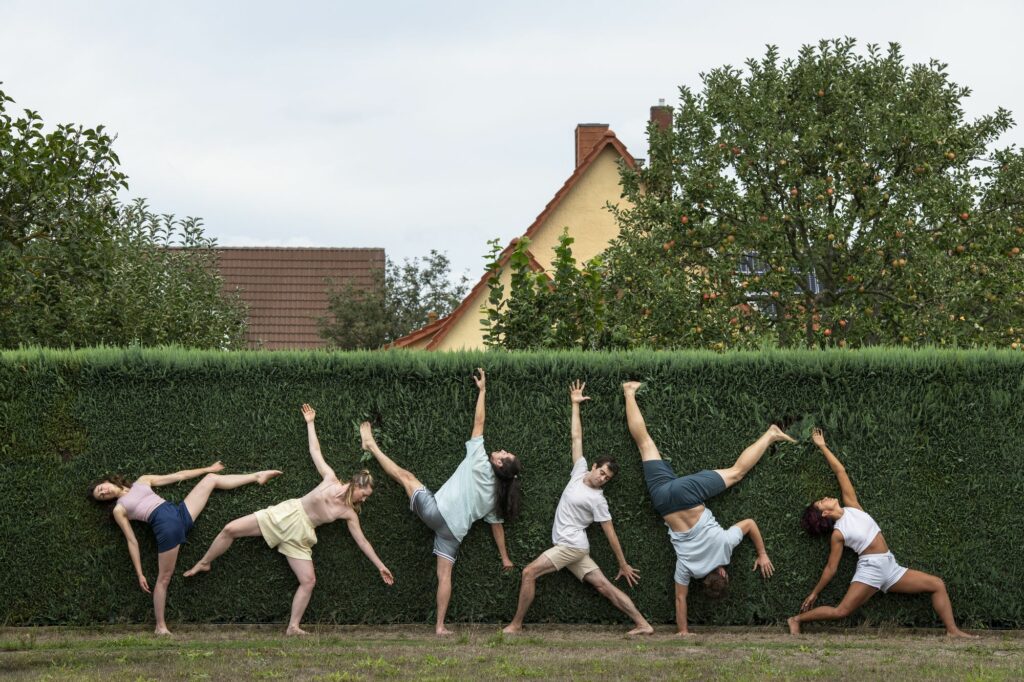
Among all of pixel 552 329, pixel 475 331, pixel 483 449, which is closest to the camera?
pixel 483 449

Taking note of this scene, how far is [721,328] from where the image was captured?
16438 millimetres

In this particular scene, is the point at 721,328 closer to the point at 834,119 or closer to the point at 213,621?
the point at 834,119

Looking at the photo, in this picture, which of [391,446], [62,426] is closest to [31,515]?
[62,426]

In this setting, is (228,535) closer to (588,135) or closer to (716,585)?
(716,585)

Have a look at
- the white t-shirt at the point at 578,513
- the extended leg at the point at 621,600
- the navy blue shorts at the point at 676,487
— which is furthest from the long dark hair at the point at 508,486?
the navy blue shorts at the point at 676,487

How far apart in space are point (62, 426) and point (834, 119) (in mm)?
11601

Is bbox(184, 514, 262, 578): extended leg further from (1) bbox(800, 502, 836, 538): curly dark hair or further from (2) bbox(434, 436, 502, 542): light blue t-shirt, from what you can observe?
(1) bbox(800, 502, 836, 538): curly dark hair

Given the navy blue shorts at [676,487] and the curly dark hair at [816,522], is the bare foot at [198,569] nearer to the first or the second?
the navy blue shorts at [676,487]

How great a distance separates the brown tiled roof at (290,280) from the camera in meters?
32.8

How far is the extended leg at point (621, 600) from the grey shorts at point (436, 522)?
1.34 metres

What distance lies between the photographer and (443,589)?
11.1 m

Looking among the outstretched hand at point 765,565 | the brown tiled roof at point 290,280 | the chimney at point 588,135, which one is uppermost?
the chimney at point 588,135

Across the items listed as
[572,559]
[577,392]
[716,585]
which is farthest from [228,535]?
[716,585]

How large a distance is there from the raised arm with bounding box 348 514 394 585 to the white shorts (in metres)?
4.41
